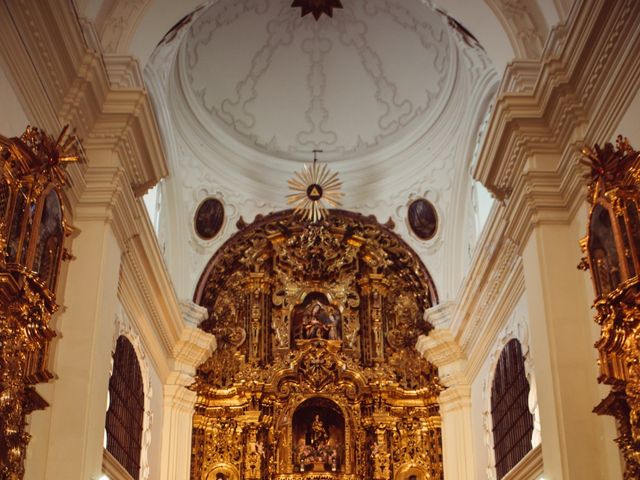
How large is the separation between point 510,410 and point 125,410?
17.0 ft

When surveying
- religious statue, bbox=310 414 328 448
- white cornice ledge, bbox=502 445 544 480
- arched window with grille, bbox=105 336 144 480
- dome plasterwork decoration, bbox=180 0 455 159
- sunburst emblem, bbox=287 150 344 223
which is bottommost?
white cornice ledge, bbox=502 445 544 480

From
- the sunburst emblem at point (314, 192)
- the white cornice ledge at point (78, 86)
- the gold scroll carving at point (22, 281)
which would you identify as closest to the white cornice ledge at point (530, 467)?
the white cornice ledge at point (78, 86)

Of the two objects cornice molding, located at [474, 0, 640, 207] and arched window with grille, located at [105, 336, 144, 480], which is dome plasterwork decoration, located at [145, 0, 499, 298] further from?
cornice molding, located at [474, 0, 640, 207]

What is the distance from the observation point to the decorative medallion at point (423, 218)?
55.9 feet

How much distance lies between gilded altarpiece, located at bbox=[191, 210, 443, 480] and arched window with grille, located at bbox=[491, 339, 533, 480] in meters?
2.30

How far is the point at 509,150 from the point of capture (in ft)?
35.0

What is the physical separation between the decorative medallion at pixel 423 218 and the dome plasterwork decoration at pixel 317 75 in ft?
3.90

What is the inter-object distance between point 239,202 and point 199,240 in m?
1.03

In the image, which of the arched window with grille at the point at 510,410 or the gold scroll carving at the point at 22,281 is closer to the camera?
the gold scroll carving at the point at 22,281

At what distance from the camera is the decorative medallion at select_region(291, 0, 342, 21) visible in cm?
1620

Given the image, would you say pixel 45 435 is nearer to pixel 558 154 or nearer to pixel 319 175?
pixel 558 154

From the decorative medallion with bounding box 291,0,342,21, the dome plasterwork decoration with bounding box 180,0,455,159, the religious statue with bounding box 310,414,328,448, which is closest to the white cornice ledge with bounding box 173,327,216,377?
the religious statue with bounding box 310,414,328,448

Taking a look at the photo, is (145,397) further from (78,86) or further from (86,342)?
(78,86)

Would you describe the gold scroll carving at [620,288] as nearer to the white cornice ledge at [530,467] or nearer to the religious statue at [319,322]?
the white cornice ledge at [530,467]
